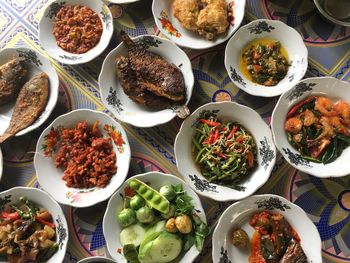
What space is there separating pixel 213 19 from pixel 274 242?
68.0 inches

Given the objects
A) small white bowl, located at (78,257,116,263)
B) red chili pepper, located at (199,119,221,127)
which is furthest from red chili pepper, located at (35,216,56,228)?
red chili pepper, located at (199,119,221,127)

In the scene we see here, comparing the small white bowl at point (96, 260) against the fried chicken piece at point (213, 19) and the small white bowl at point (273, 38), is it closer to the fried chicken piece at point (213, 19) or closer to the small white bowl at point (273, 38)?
the small white bowl at point (273, 38)

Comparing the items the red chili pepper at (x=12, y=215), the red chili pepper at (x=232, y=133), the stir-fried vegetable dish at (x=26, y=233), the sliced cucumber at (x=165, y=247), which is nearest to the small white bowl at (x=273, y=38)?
the red chili pepper at (x=232, y=133)

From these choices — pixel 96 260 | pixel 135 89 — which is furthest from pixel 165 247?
pixel 135 89

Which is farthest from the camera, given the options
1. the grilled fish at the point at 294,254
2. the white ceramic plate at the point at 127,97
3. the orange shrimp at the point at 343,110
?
the white ceramic plate at the point at 127,97

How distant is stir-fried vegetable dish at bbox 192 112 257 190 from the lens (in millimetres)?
2840

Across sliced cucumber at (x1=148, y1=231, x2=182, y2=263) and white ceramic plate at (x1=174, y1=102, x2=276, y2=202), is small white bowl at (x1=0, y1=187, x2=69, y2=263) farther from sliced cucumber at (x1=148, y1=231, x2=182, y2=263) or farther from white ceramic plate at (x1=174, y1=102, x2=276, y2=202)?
white ceramic plate at (x1=174, y1=102, x2=276, y2=202)

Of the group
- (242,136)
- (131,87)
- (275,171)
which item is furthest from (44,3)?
(275,171)

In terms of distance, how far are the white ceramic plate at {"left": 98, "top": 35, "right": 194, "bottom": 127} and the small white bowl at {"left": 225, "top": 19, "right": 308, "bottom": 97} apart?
350 mm

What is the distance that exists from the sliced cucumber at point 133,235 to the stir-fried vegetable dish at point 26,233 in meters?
0.54

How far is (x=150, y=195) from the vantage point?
2785 millimetres

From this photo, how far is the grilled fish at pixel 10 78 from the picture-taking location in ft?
10.4

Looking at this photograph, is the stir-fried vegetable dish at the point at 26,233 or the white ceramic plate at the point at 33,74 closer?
the stir-fried vegetable dish at the point at 26,233

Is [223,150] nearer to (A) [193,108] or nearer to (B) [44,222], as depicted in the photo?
(A) [193,108]
